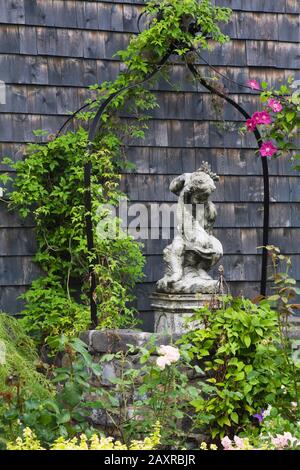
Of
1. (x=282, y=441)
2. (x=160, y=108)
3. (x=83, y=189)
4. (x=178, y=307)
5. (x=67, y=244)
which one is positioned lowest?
(x=282, y=441)

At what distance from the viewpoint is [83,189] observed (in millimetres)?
6004

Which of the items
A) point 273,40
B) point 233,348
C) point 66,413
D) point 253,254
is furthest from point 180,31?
point 66,413

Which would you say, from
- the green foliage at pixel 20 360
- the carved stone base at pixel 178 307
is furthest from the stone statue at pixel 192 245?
the green foliage at pixel 20 360

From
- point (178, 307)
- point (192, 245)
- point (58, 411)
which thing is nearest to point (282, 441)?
point (58, 411)

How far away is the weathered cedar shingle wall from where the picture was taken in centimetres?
620

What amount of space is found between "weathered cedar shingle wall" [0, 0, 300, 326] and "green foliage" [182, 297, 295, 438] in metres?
1.59

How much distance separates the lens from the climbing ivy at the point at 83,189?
6020 millimetres

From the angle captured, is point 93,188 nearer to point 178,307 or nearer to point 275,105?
point 178,307

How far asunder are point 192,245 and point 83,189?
33.8 inches

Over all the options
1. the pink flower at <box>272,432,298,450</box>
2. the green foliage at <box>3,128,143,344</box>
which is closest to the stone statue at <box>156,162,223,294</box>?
the green foliage at <box>3,128,143,344</box>

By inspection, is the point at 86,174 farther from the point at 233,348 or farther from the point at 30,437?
the point at 30,437

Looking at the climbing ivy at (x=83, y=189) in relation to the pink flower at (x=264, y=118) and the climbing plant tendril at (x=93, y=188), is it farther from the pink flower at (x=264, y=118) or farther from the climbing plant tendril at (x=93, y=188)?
the pink flower at (x=264, y=118)

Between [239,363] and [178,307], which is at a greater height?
[178,307]

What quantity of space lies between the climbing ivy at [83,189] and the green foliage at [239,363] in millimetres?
1102
